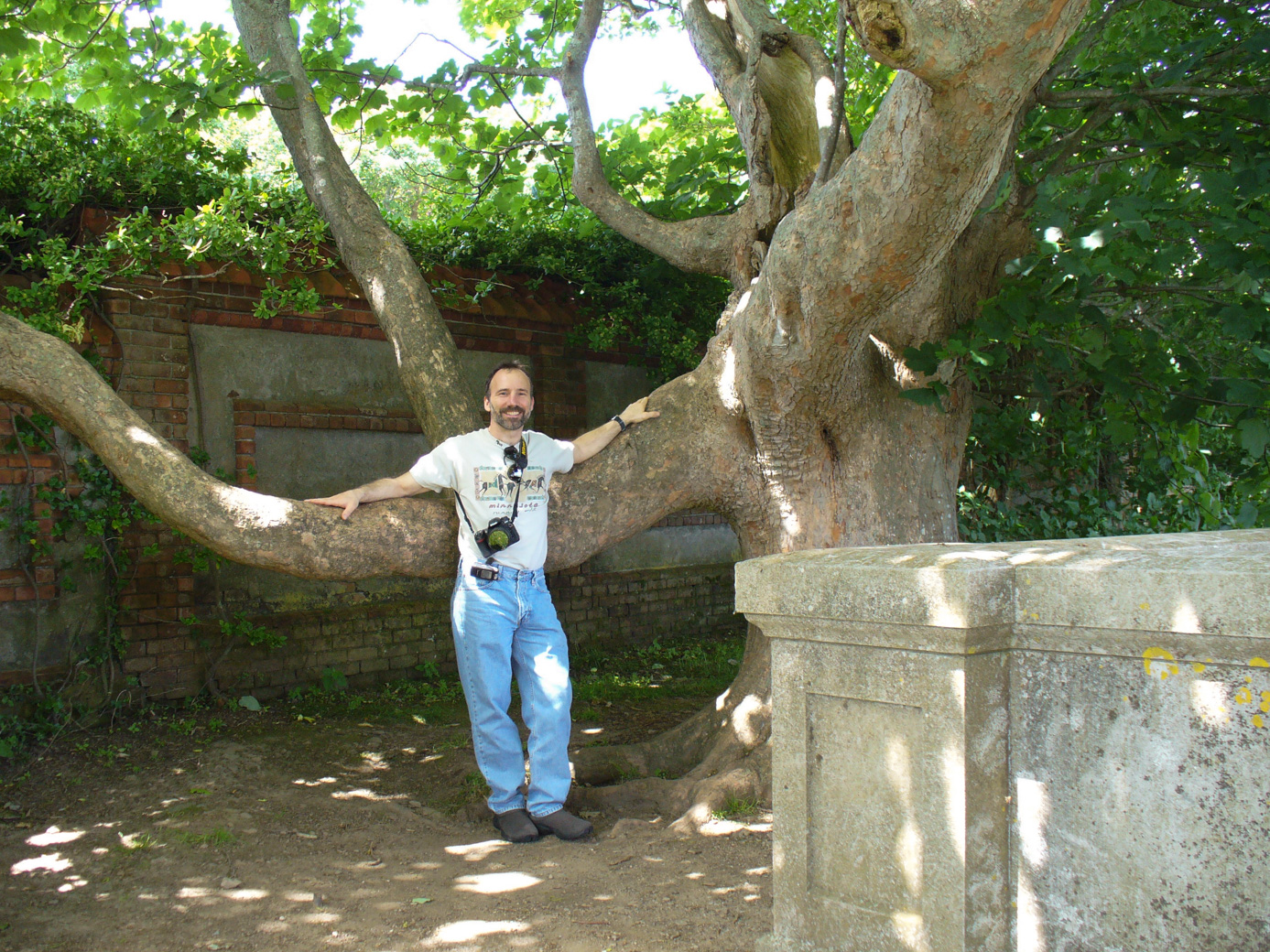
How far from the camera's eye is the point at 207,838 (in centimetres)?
418

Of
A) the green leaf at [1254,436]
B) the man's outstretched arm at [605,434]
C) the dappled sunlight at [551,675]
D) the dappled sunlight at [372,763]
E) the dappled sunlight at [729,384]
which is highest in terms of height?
the dappled sunlight at [729,384]

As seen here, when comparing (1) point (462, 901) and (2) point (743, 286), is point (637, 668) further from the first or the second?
(1) point (462, 901)

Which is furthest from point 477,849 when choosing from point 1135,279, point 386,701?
point 1135,279

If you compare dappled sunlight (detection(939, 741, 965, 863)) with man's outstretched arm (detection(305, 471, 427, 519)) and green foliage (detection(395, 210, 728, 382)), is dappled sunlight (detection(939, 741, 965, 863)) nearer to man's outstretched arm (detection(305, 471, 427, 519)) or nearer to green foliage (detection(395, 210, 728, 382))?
man's outstretched arm (detection(305, 471, 427, 519))

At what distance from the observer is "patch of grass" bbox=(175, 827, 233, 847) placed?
413 cm

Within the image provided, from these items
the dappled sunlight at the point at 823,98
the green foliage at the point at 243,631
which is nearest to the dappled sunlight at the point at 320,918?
the green foliage at the point at 243,631

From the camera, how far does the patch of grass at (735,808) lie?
13.8ft

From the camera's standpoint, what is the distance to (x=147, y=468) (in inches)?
160

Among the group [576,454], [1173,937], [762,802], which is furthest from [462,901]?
[1173,937]

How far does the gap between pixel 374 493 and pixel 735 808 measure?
2.17 metres

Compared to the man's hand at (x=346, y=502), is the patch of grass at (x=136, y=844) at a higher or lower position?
lower

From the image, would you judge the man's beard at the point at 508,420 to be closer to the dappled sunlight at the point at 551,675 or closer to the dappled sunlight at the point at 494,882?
the dappled sunlight at the point at 551,675

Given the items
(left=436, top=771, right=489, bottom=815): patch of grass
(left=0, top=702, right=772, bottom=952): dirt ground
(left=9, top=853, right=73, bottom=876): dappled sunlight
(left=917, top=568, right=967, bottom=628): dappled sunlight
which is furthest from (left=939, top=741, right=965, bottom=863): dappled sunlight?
(left=9, top=853, right=73, bottom=876): dappled sunlight

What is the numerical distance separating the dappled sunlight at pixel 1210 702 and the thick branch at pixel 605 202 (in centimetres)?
396
